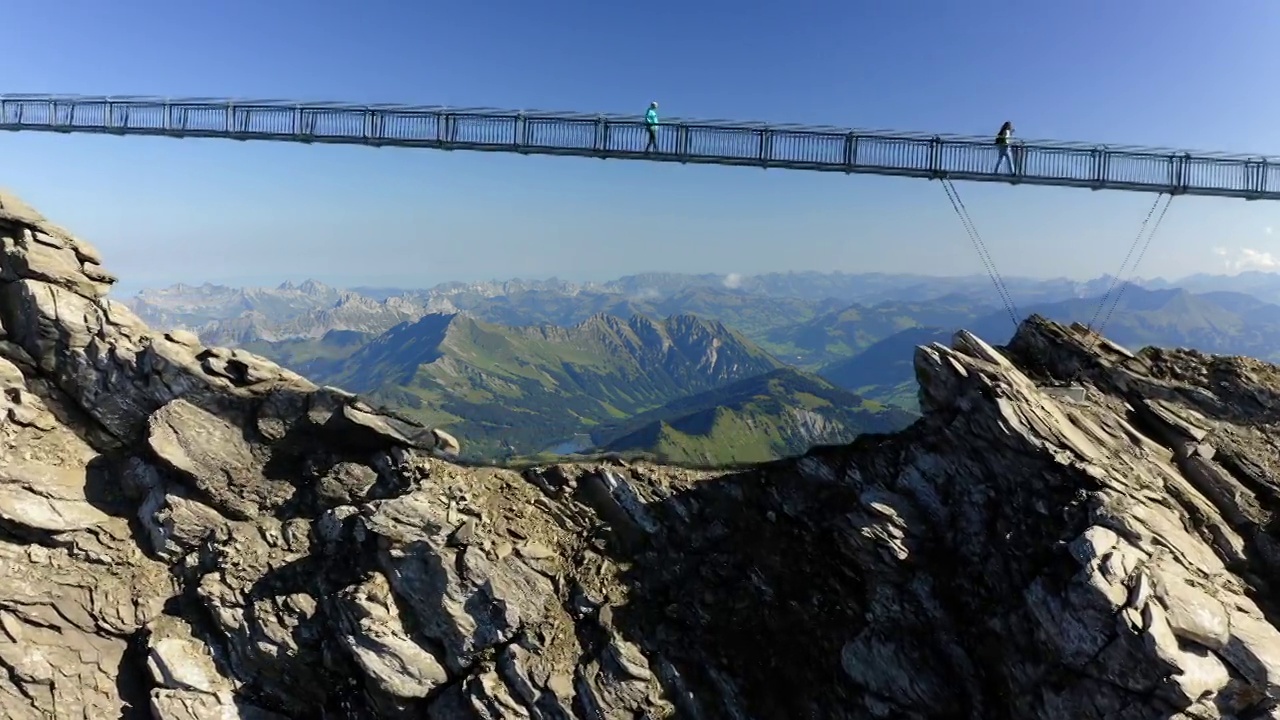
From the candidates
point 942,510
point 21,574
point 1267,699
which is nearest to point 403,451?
point 21,574

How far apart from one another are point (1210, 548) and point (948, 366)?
9.17m

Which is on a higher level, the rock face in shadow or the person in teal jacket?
the person in teal jacket

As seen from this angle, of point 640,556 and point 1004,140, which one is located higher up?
point 1004,140

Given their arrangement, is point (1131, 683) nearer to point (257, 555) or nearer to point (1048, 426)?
point (1048, 426)

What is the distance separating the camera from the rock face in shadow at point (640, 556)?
1730 centimetres

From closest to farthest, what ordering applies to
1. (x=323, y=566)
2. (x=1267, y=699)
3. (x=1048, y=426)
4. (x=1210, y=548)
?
(x=1267, y=699)
(x=1210, y=548)
(x=1048, y=426)
(x=323, y=566)

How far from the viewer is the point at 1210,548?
18.3 meters

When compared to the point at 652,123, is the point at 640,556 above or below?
below

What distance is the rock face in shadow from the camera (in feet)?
56.7

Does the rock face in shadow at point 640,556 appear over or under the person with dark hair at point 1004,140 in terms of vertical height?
under

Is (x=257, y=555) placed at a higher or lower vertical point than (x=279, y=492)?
lower

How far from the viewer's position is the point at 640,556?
78.1ft

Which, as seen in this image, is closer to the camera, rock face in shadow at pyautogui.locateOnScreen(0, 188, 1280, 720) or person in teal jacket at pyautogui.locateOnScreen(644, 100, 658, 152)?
rock face in shadow at pyautogui.locateOnScreen(0, 188, 1280, 720)

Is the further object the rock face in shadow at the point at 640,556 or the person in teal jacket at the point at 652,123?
the person in teal jacket at the point at 652,123
